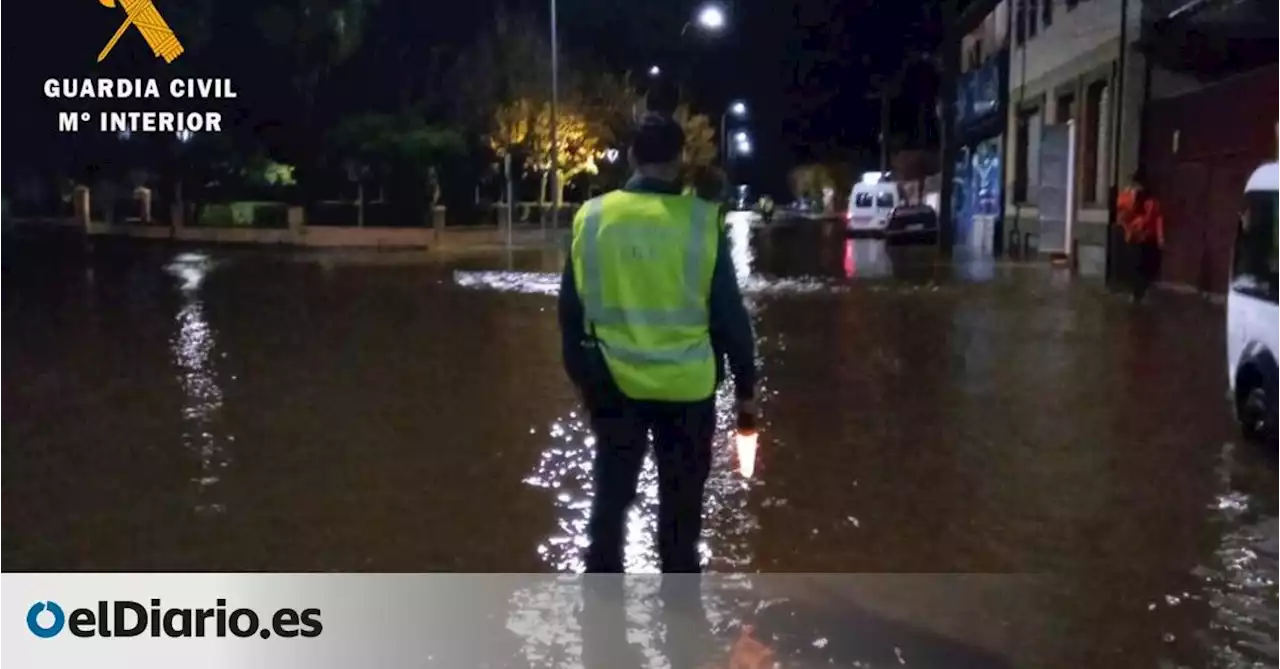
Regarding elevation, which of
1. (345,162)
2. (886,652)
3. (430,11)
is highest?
(430,11)

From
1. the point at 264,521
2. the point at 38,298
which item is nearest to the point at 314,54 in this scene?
the point at 38,298

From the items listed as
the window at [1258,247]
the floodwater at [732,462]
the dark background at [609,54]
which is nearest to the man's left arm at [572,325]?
the floodwater at [732,462]

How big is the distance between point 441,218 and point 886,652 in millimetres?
35499

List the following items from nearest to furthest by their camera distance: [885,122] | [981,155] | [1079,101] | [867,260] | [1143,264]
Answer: [1143,264], [1079,101], [867,260], [981,155], [885,122]

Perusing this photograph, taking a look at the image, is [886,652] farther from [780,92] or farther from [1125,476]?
[780,92]

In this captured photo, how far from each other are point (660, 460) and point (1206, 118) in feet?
50.2

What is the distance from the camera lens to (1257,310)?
27.1 ft

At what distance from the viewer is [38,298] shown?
19047 mm

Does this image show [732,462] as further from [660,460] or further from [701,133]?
[701,133]

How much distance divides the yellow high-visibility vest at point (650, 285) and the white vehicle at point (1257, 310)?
4.47m

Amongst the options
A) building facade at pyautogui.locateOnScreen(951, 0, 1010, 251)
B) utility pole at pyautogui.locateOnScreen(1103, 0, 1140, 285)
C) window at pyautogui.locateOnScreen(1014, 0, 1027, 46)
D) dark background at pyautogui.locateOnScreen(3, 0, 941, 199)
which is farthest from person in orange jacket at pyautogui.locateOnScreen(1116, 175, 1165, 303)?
building facade at pyautogui.locateOnScreen(951, 0, 1010, 251)

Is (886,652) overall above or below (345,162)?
below

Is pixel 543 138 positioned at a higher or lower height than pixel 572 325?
higher

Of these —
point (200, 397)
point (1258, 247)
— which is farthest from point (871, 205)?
point (1258, 247)
